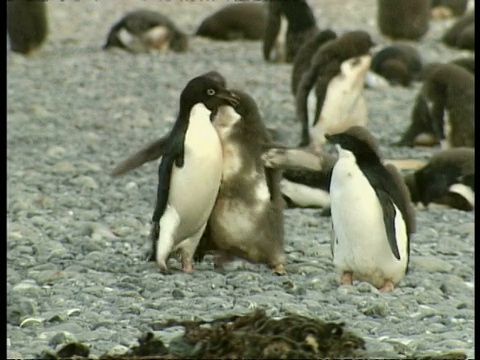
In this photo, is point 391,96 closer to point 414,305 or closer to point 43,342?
point 414,305

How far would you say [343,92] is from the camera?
340 inches

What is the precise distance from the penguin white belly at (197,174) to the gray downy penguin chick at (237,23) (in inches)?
381

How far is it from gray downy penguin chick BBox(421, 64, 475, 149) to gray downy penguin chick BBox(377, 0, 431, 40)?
235 inches

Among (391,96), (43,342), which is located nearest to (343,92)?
(391,96)

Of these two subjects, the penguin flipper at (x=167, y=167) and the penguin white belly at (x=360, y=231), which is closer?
the penguin white belly at (x=360, y=231)

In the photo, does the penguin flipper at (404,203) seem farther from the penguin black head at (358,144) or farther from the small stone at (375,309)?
the small stone at (375,309)

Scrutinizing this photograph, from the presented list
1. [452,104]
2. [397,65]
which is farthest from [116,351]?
[397,65]

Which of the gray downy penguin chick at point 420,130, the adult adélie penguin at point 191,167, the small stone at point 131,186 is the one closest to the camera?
the adult adélie penguin at point 191,167

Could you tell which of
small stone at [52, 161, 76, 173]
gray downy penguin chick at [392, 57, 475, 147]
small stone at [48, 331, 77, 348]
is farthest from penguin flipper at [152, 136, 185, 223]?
gray downy penguin chick at [392, 57, 475, 147]

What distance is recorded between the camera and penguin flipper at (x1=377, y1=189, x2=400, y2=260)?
4914mm

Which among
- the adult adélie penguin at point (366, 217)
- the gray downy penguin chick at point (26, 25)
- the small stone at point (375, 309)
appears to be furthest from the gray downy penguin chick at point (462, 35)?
the small stone at point (375, 309)

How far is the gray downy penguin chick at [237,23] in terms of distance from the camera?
1480 cm

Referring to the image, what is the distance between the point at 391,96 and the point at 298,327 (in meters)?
8.16

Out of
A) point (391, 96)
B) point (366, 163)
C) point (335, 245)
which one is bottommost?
point (391, 96)
